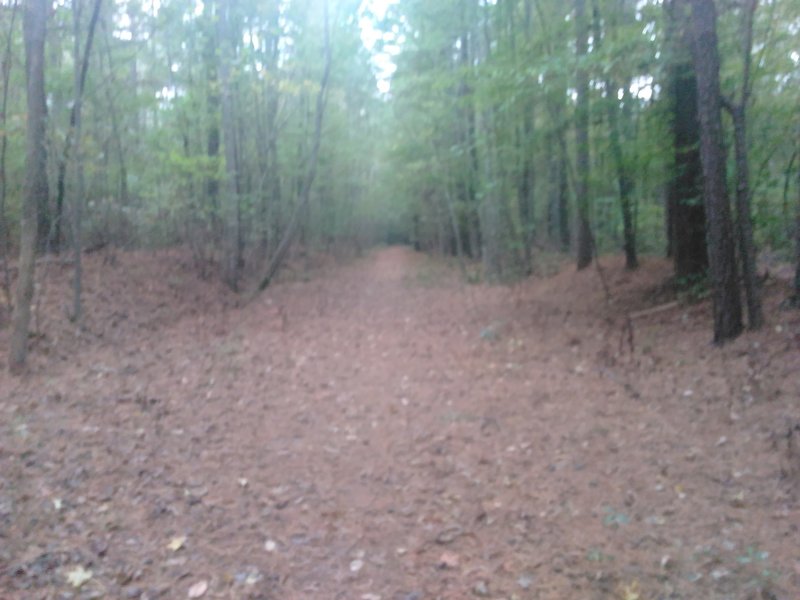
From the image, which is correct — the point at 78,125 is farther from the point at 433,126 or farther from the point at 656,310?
the point at 433,126

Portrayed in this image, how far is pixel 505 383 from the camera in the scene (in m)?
10.2

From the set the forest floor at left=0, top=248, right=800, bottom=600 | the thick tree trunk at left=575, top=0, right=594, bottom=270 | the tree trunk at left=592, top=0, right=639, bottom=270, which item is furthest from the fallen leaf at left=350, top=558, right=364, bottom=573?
the tree trunk at left=592, top=0, right=639, bottom=270

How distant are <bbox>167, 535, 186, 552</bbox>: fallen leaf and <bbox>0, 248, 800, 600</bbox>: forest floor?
0.05ft

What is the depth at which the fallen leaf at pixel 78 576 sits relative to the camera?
189 inches

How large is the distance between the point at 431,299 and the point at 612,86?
29.1ft

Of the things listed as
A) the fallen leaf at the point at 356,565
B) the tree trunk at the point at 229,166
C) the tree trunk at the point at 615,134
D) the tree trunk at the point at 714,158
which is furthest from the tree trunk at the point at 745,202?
the tree trunk at the point at 229,166

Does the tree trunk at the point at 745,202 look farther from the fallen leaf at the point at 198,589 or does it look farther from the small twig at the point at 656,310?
the fallen leaf at the point at 198,589

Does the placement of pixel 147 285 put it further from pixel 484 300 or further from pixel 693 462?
pixel 693 462

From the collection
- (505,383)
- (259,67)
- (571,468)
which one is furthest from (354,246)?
(571,468)

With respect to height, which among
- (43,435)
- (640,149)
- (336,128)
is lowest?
(43,435)

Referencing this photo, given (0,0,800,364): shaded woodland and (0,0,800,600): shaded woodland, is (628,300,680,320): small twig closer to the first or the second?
(0,0,800,600): shaded woodland

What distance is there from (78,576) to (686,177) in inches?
440

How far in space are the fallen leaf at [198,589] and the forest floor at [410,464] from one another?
0.05 feet

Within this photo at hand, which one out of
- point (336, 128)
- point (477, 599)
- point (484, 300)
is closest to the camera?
point (477, 599)
